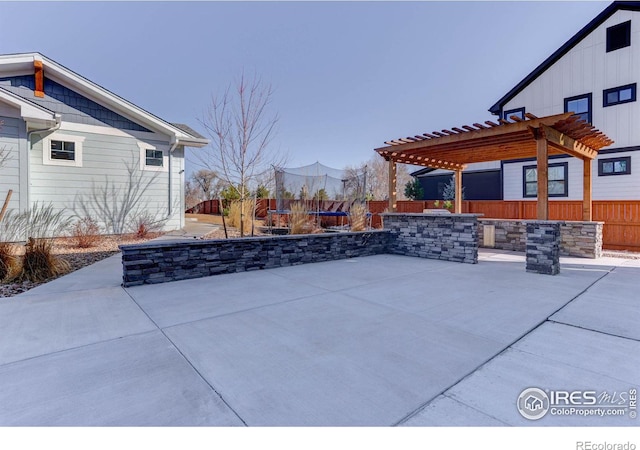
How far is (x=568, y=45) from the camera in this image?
12.4 meters

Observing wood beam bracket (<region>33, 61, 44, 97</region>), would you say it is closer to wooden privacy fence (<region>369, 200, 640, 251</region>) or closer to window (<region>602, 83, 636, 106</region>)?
wooden privacy fence (<region>369, 200, 640, 251</region>)

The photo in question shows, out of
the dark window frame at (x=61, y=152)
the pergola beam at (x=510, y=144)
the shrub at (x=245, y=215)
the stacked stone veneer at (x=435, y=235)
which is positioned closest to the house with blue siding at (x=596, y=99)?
the pergola beam at (x=510, y=144)

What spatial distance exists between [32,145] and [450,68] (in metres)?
13.0

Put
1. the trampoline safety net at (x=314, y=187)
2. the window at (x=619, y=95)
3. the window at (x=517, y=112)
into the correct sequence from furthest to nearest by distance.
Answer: the window at (x=517, y=112)
the window at (x=619, y=95)
the trampoline safety net at (x=314, y=187)

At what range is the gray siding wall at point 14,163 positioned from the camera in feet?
27.4

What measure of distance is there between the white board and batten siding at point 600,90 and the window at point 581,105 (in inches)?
5.1

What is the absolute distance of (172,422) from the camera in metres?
1.79

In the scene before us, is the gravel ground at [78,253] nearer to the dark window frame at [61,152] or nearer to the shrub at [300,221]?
the dark window frame at [61,152]

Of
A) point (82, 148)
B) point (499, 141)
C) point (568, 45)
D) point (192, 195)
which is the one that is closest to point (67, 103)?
→ point (82, 148)

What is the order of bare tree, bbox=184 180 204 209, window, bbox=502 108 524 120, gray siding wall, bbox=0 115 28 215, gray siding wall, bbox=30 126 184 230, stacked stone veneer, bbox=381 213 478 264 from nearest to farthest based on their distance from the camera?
stacked stone veneer, bbox=381 213 478 264, gray siding wall, bbox=0 115 28 215, gray siding wall, bbox=30 126 184 230, window, bbox=502 108 524 120, bare tree, bbox=184 180 204 209

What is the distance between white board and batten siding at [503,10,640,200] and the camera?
1099 centimetres

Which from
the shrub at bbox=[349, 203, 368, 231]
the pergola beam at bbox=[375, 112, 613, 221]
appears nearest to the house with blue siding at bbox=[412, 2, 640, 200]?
the pergola beam at bbox=[375, 112, 613, 221]

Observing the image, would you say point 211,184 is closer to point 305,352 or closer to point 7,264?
point 7,264

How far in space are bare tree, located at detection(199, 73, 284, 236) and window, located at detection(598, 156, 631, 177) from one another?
11549mm
